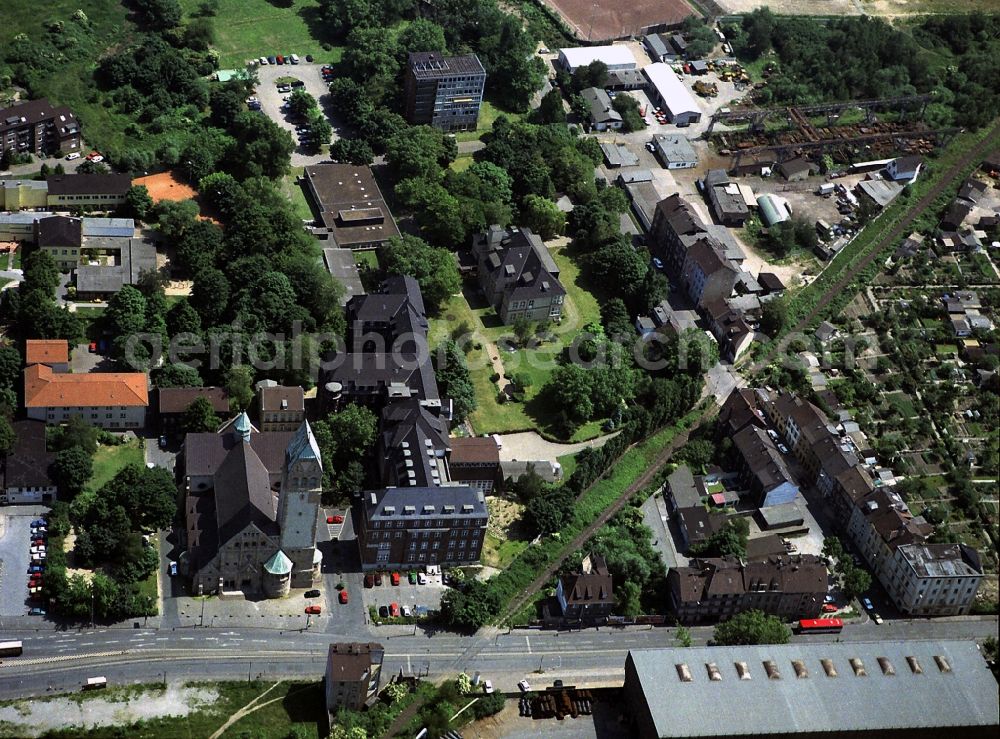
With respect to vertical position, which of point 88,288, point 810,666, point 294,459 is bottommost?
point 88,288

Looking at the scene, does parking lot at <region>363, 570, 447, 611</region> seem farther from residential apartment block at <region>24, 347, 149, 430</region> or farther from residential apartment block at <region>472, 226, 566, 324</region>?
residential apartment block at <region>472, 226, 566, 324</region>

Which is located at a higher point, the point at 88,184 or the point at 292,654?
the point at 88,184

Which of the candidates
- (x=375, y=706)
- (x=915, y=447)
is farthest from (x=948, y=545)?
(x=375, y=706)

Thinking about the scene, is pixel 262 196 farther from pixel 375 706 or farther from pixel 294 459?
pixel 375 706

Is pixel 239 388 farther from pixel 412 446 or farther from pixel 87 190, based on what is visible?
pixel 87 190

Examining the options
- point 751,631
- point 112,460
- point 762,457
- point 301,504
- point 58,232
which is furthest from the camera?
point 58,232

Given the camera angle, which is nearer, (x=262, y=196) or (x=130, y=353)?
(x=130, y=353)

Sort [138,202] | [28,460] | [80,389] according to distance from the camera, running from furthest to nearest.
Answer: [138,202] → [80,389] → [28,460]

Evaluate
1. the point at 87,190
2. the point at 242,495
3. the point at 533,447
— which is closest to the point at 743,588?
the point at 533,447
